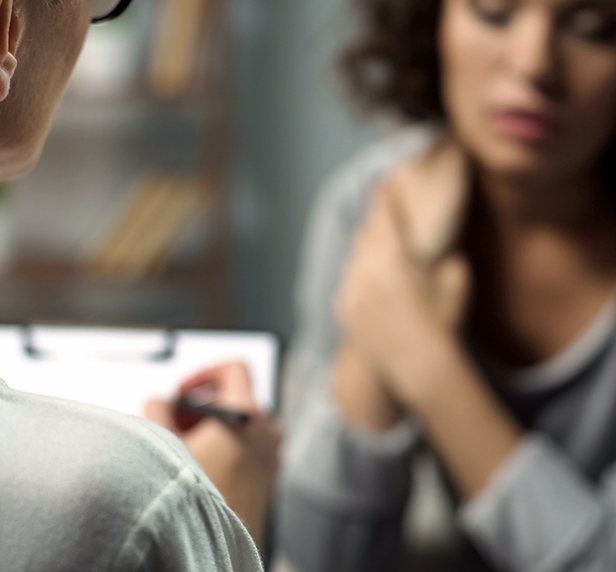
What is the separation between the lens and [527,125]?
69 centimetres

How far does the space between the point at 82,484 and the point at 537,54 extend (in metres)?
0.62

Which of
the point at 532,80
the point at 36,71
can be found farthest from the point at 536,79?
the point at 36,71

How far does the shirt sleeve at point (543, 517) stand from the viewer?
651 mm

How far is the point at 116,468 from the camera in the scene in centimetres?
16

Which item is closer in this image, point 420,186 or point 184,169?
point 420,186

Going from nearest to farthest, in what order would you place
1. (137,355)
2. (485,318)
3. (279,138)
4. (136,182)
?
(137,355) < (485,318) < (136,182) < (279,138)

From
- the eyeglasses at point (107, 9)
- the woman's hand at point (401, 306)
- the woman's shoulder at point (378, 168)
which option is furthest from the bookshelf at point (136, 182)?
the eyeglasses at point (107, 9)

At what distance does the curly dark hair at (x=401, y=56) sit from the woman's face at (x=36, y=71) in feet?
2.38

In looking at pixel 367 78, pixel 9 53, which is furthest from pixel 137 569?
pixel 367 78

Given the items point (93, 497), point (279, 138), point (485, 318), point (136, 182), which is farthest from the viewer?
point (279, 138)

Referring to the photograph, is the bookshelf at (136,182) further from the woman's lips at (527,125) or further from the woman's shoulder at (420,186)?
the woman's lips at (527,125)

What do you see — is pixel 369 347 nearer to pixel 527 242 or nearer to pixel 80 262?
pixel 527 242

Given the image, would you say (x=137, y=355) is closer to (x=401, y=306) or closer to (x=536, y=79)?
(x=401, y=306)

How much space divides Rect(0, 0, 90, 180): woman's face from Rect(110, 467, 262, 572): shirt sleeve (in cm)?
11
